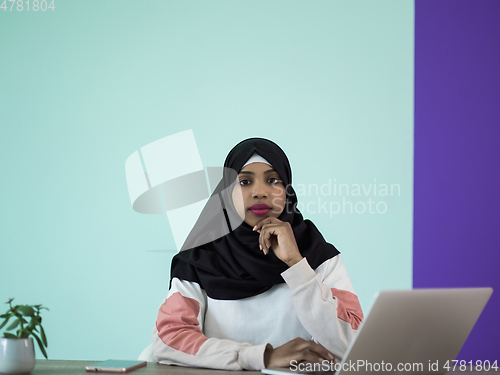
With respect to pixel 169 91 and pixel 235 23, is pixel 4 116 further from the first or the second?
pixel 235 23

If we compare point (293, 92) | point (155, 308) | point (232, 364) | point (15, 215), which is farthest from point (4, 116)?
point (232, 364)

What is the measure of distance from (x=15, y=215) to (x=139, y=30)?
1.28 m

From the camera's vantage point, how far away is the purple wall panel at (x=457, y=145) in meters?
2.34

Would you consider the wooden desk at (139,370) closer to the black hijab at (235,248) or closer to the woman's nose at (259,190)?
the black hijab at (235,248)

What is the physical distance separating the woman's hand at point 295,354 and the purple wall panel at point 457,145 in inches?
58.8

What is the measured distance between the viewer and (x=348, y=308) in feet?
4.23

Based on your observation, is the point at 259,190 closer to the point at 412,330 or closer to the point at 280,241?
the point at 280,241

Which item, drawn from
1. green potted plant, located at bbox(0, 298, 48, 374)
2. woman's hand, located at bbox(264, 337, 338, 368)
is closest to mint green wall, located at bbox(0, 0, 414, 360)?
woman's hand, located at bbox(264, 337, 338, 368)

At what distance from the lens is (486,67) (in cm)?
238

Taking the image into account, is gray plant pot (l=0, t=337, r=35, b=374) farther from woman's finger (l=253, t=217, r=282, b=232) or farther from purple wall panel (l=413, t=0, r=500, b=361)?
purple wall panel (l=413, t=0, r=500, b=361)

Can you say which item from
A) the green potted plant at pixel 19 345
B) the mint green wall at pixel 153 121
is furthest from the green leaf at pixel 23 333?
the mint green wall at pixel 153 121

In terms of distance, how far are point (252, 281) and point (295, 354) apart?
414 millimetres

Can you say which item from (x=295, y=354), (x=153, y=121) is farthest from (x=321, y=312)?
(x=153, y=121)

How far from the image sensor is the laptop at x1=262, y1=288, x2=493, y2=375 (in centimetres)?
76
